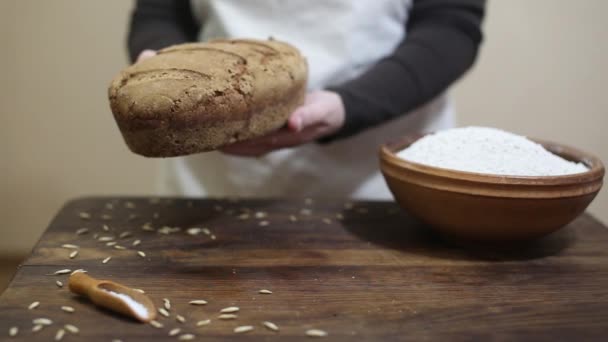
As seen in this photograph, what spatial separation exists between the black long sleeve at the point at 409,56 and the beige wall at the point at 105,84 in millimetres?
755

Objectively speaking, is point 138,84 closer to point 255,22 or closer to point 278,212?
point 278,212

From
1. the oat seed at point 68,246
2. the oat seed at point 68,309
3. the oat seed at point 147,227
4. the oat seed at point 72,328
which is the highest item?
the oat seed at point 72,328

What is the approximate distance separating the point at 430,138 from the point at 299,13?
16.2 inches

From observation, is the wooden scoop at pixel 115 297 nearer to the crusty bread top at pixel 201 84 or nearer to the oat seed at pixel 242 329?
the oat seed at pixel 242 329

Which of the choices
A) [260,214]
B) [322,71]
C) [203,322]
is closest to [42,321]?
[203,322]

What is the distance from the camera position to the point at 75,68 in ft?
6.10

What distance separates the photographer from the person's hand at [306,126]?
0.90 m

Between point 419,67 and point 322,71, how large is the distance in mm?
186

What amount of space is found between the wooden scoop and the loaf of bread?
0.60 ft

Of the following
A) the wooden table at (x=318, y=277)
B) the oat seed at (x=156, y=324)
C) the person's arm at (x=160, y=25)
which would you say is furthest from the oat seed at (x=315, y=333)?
the person's arm at (x=160, y=25)

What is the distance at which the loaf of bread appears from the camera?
2.27 ft

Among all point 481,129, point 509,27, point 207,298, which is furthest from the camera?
point 509,27

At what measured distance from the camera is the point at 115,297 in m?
0.60

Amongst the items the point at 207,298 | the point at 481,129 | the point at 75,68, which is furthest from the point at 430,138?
the point at 75,68
